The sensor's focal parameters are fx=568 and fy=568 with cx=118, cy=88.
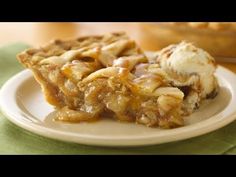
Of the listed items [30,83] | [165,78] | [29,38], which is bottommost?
[29,38]

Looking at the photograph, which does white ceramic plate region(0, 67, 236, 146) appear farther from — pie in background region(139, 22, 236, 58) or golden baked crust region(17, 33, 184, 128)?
pie in background region(139, 22, 236, 58)

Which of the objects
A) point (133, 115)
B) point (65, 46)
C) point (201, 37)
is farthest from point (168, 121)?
point (201, 37)

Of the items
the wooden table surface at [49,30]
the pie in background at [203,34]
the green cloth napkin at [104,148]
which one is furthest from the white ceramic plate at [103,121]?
Result: the wooden table surface at [49,30]

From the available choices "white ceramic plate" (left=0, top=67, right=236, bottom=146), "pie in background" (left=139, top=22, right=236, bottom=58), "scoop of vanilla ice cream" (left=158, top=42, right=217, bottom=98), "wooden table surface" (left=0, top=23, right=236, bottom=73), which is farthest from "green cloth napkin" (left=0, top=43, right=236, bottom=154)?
"wooden table surface" (left=0, top=23, right=236, bottom=73)

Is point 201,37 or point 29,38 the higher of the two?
point 201,37

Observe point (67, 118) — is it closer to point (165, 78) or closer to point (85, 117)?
point (85, 117)

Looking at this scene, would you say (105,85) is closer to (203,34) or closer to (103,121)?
(103,121)
